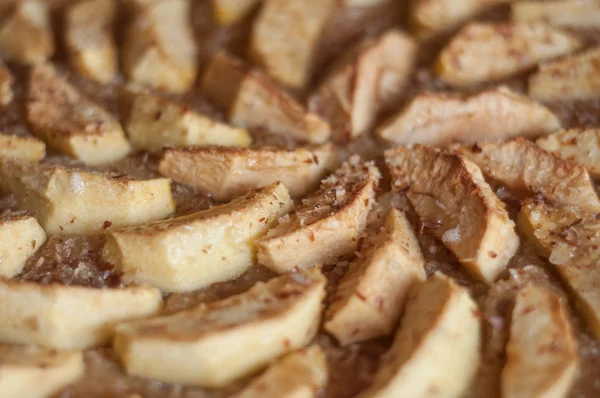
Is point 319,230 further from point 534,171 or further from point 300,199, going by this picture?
point 534,171

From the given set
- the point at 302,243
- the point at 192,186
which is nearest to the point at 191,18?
the point at 192,186

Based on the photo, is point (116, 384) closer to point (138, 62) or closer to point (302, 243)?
point (302, 243)

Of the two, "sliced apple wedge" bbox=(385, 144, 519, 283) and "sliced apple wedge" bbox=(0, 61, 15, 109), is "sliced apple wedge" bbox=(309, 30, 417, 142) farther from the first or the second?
"sliced apple wedge" bbox=(0, 61, 15, 109)

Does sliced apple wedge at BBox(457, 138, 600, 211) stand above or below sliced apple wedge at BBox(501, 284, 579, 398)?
above

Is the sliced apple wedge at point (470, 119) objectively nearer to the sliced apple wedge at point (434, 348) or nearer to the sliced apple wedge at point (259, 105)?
the sliced apple wedge at point (259, 105)

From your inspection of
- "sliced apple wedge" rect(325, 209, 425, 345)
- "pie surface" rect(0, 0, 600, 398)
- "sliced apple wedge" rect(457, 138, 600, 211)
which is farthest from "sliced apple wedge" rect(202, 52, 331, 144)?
"sliced apple wedge" rect(325, 209, 425, 345)

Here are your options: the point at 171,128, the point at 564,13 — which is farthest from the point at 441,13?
the point at 171,128
